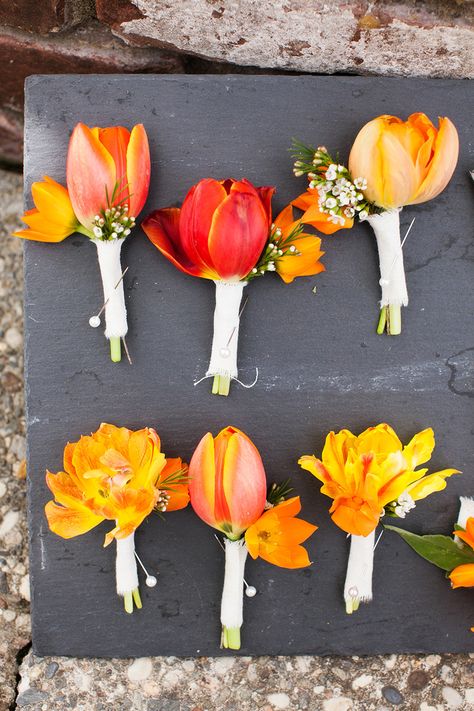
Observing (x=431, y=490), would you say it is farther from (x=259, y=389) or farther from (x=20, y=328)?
(x=20, y=328)

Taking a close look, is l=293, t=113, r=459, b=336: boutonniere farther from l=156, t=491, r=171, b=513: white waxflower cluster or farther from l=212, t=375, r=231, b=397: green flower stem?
l=156, t=491, r=171, b=513: white waxflower cluster

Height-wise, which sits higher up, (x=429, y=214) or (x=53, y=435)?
(x=429, y=214)

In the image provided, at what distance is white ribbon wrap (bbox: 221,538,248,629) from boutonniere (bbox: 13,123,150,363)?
11.1 inches

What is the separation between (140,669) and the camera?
97 centimetres

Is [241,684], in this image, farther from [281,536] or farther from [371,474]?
[371,474]

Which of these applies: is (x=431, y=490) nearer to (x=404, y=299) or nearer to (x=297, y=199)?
(x=404, y=299)

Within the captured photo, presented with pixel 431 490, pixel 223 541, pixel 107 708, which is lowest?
pixel 107 708

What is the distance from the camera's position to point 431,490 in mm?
893

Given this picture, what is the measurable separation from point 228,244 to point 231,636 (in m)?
0.47

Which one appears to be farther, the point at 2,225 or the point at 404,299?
the point at 2,225

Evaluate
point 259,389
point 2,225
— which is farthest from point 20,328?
point 259,389

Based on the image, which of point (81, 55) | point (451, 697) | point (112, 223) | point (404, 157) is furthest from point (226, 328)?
point (451, 697)

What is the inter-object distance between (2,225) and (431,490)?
0.74 m

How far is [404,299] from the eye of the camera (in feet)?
3.14
